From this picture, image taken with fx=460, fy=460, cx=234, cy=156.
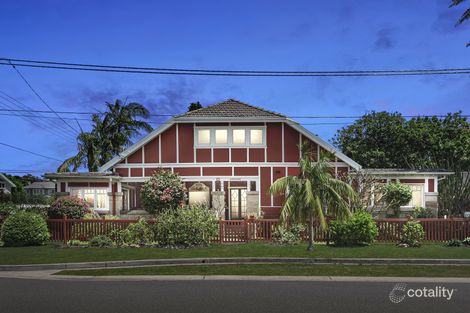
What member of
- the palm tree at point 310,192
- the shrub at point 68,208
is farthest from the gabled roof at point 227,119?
the palm tree at point 310,192

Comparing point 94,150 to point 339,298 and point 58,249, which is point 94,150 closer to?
point 58,249

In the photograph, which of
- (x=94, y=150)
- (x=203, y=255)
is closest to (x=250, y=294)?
(x=203, y=255)

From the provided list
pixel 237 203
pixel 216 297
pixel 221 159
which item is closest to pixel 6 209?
pixel 221 159

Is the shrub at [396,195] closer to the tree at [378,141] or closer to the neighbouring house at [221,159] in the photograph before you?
the neighbouring house at [221,159]

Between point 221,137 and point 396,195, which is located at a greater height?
point 221,137

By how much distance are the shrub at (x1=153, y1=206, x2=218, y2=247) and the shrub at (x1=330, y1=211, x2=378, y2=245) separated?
4.64 meters

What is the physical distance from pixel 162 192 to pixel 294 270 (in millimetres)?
13798

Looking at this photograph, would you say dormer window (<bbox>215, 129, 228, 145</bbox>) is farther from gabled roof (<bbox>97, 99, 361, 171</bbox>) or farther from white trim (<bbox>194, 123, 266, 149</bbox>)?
gabled roof (<bbox>97, 99, 361, 171</bbox>)

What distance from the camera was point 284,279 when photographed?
37.0 ft

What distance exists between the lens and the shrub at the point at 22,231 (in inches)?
702

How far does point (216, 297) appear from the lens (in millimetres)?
8977

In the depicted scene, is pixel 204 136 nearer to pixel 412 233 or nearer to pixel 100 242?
pixel 100 242

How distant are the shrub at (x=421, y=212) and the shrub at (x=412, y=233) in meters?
7.60

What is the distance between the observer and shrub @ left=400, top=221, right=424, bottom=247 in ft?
56.7
